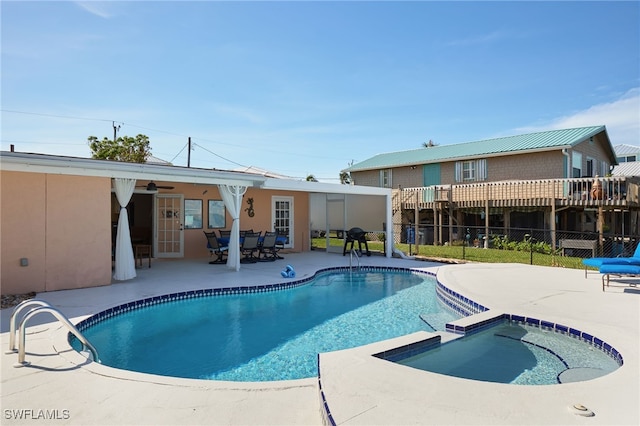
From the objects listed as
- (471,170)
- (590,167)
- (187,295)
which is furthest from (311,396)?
(590,167)

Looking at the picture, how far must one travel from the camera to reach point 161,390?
11.1 feet

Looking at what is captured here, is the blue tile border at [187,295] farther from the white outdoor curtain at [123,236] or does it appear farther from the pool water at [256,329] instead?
the white outdoor curtain at [123,236]

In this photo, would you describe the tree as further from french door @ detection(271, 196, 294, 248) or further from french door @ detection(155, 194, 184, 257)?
french door @ detection(155, 194, 184, 257)

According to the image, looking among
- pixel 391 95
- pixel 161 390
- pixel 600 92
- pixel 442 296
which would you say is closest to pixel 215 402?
pixel 161 390

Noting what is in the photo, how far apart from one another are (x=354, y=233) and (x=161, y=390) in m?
11.1

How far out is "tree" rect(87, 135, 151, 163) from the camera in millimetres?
28672

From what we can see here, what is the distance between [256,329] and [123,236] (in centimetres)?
434

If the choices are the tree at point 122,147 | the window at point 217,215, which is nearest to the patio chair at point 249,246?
the window at point 217,215

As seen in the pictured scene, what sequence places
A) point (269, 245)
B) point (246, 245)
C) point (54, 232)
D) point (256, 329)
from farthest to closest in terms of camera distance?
1. point (269, 245)
2. point (246, 245)
3. point (54, 232)
4. point (256, 329)

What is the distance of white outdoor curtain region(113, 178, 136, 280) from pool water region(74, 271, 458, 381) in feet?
6.85

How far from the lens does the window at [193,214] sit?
1323 cm

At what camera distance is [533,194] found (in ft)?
54.7

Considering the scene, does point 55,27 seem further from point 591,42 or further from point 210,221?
point 591,42

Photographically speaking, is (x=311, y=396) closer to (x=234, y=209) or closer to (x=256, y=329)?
(x=256, y=329)
